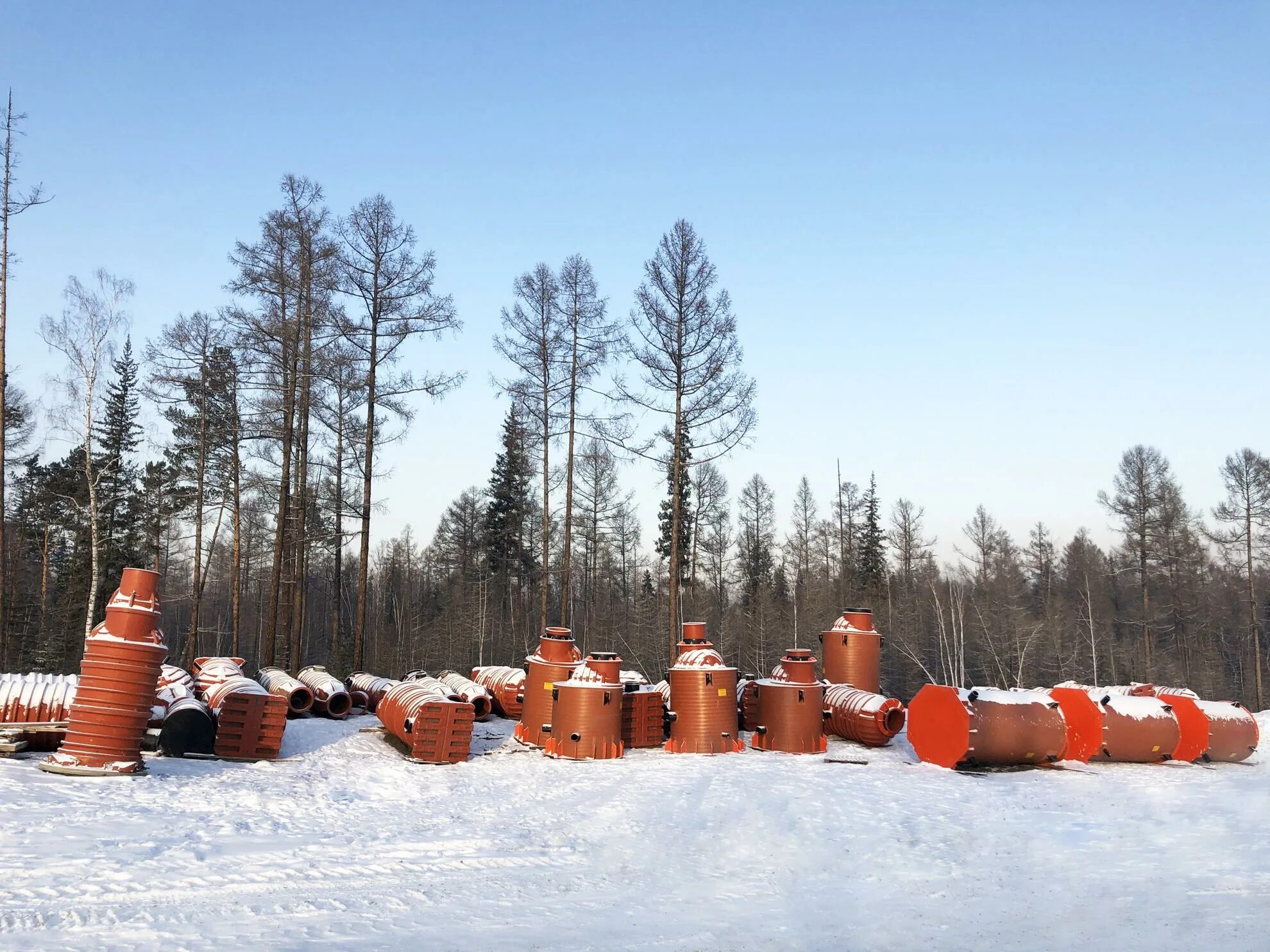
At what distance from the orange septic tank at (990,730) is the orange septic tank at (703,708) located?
4.17 m

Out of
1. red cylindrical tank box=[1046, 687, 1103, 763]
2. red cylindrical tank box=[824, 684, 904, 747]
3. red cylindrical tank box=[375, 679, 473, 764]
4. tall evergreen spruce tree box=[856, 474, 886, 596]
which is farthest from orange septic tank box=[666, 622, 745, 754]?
tall evergreen spruce tree box=[856, 474, 886, 596]

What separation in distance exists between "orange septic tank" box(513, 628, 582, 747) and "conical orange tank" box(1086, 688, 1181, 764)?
455 inches

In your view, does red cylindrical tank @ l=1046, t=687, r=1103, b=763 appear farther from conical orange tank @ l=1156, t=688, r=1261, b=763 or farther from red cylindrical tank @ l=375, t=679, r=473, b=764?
red cylindrical tank @ l=375, t=679, r=473, b=764

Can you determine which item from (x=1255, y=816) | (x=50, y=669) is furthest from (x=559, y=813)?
(x=50, y=669)

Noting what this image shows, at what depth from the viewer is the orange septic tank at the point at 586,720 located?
661 inches

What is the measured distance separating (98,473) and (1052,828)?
22480 millimetres

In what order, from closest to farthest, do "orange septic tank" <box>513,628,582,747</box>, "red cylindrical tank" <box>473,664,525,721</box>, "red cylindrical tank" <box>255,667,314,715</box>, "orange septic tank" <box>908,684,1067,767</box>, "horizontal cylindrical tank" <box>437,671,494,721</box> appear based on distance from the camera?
"orange septic tank" <box>908,684,1067,767</box>
"red cylindrical tank" <box>255,667,314,715</box>
"orange septic tank" <box>513,628,582,747</box>
"horizontal cylindrical tank" <box>437,671,494,721</box>
"red cylindrical tank" <box>473,664,525,721</box>

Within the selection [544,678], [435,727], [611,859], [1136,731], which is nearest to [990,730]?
[1136,731]

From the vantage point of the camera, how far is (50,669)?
31781mm

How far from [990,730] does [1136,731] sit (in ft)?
12.8

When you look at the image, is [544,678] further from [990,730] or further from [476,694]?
[990,730]

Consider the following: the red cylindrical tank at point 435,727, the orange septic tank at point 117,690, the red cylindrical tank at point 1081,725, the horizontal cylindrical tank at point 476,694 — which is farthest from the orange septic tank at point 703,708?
the orange septic tank at point 117,690

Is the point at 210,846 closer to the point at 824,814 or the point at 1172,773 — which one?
the point at 824,814

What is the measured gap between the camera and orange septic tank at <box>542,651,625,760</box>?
16.8 metres
